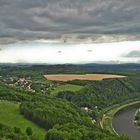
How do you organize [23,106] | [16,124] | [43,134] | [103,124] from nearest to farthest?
[43,134]
[16,124]
[23,106]
[103,124]

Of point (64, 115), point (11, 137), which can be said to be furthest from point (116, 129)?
point (11, 137)

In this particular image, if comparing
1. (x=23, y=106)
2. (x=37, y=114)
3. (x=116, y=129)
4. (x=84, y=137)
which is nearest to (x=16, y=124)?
(x=37, y=114)

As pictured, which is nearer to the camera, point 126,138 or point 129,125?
point 126,138

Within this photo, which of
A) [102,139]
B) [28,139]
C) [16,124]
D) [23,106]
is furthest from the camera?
[23,106]

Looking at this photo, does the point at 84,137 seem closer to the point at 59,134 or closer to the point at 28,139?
the point at 59,134

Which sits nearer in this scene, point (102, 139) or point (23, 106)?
point (102, 139)

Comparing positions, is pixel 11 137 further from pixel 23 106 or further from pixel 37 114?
pixel 23 106
